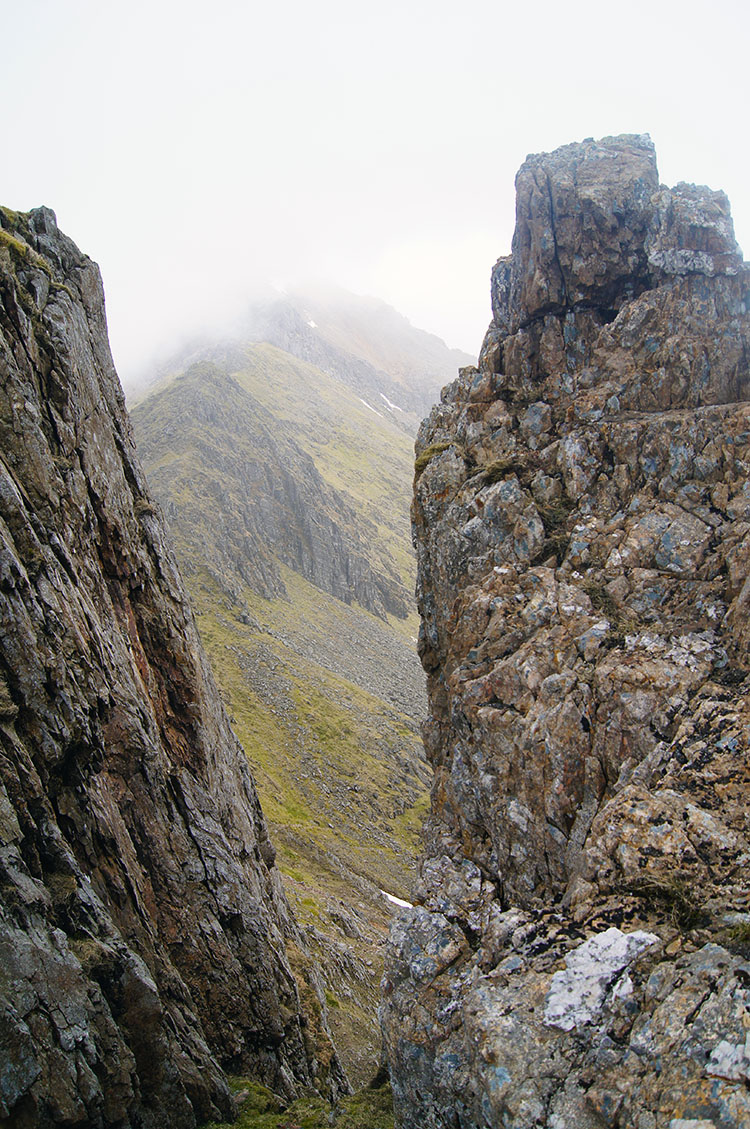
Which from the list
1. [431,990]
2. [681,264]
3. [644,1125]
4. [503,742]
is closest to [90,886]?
[431,990]

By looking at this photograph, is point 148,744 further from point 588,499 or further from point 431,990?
point 588,499

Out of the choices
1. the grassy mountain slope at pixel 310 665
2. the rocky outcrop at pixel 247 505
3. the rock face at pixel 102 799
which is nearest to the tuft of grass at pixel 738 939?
the rock face at pixel 102 799

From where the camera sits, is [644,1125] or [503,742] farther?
[503,742]

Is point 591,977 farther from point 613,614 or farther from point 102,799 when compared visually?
point 102,799

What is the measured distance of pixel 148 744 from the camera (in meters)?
24.6

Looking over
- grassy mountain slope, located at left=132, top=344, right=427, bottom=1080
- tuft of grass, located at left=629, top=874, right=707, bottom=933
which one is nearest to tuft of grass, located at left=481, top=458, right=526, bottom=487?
tuft of grass, located at left=629, top=874, right=707, bottom=933

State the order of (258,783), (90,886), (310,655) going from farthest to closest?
1. (310,655)
2. (258,783)
3. (90,886)

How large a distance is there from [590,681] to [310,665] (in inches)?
4116

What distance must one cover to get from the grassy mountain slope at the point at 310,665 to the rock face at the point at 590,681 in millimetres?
28339

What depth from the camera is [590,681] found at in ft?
62.4

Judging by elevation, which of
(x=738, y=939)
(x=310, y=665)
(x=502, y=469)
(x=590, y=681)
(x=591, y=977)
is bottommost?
(x=310, y=665)

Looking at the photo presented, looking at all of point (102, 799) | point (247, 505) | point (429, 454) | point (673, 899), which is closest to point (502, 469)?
point (429, 454)

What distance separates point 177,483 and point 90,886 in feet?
481

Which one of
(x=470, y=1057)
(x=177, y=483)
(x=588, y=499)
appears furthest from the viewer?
(x=177, y=483)
